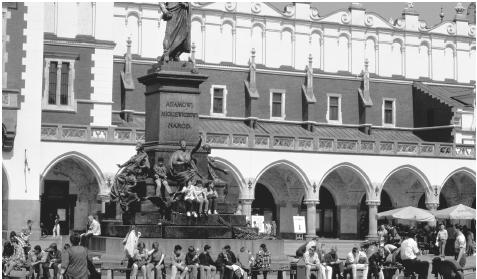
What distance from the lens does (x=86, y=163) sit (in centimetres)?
4547

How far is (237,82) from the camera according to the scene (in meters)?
58.4

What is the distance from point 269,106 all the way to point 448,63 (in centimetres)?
1359

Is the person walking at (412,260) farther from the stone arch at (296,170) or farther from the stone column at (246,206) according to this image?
the stone arch at (296,170)

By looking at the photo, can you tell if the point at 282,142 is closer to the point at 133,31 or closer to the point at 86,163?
the point at 86,163

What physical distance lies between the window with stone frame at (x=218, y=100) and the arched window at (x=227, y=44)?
200cm

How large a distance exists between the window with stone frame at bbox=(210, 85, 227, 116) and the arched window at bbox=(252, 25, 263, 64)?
10.6 ft

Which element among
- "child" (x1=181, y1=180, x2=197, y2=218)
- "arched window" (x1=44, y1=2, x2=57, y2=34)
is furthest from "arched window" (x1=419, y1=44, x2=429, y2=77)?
"child" (x1=181, y1=180, x2=197, y2=218)

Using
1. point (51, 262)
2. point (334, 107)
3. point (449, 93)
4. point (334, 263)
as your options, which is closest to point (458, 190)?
point (449, 93)

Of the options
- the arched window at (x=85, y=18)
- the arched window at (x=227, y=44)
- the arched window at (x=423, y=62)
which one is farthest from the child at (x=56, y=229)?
the arched window at (x=423, y=62)

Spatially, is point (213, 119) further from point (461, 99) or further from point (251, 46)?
point (461, 99)

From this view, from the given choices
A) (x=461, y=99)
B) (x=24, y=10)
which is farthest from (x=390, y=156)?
(x=24, y=10)

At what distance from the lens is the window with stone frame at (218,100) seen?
57.8 metres

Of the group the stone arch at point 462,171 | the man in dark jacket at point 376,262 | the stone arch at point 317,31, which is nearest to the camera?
the man in dark jacket at point 376,262

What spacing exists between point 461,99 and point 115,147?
24894mm
